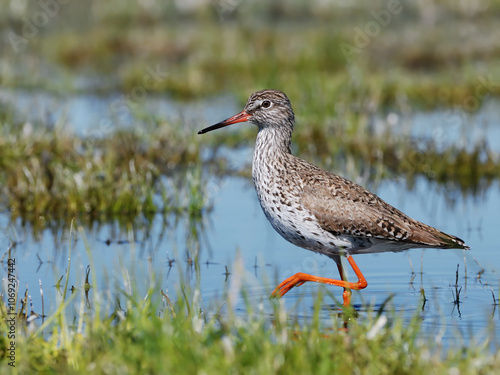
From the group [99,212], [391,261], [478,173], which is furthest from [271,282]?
[478,173]

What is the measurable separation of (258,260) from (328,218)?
1.43 metres

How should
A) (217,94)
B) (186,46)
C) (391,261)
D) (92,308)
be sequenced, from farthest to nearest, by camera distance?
1. (186,46)
2. (217,94)
3. (391,261)
4. (92,308)

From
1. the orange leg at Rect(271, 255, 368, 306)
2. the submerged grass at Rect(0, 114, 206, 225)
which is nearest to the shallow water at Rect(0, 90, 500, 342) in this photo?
the orange leg at Rect(271, 255, 368, 306)

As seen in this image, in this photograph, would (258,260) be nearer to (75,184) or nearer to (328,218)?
(328,218)

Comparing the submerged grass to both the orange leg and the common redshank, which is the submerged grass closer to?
the common redshank

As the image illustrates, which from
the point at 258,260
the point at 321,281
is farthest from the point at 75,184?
the point at 321,281

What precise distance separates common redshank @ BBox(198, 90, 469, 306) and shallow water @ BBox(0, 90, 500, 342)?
0.35 meters

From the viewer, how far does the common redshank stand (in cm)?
714

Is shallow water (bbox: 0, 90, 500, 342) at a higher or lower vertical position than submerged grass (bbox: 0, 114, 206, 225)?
lower

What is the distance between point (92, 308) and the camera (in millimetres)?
6703

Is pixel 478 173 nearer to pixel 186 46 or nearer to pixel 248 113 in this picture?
pixel 248 113

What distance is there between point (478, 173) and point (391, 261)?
3497mm

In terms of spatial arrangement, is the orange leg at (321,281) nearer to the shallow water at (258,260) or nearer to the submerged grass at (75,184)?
the shallow water at (258,260)

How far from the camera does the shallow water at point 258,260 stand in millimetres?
7023
